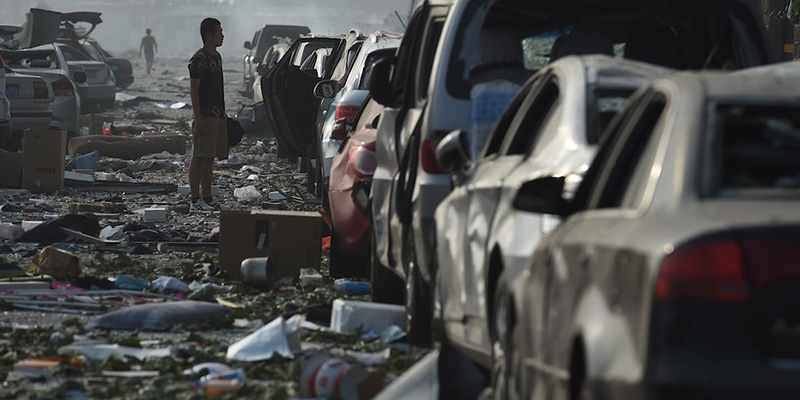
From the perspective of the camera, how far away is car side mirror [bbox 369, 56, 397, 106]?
9867 millimetres

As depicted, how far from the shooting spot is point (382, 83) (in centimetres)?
995

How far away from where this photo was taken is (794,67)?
716 cm

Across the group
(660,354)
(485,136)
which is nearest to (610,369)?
(660,354)

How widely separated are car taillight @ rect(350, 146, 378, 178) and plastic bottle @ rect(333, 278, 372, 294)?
0.68 m

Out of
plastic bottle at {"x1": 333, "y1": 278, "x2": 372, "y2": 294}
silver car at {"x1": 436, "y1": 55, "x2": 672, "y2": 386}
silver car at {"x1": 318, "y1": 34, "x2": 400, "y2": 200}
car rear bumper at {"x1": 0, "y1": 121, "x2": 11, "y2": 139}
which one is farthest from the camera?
car rear bumper at {"x1": 0, "y1": 121, "x2": 11, "y2": 139}

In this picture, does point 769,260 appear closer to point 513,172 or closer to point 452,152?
point 513,172

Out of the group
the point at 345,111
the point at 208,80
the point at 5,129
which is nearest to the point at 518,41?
the point at 345,111

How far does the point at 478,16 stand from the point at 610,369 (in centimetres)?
477

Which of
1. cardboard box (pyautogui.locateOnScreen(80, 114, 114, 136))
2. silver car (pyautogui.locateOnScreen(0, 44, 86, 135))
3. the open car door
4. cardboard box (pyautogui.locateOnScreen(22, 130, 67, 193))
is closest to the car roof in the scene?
the open car door

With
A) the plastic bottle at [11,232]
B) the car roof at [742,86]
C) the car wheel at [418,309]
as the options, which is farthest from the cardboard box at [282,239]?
the car roof at [742,86]

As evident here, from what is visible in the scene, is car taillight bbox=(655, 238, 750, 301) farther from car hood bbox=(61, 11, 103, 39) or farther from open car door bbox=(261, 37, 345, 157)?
car hood bbox=(61, 11, 103, 39)

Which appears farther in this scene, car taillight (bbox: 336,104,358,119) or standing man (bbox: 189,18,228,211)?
standing man (bbox: 189,18,228,211)

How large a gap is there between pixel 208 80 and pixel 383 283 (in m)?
6.67

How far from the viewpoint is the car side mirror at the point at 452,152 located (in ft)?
23.3
